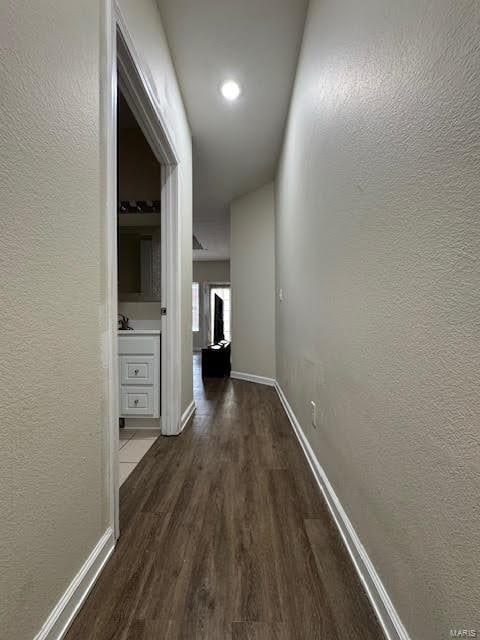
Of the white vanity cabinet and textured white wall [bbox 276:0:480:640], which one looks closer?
textured white wall [bbox 276:0:480:640]

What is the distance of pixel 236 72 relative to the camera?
90.5 inches

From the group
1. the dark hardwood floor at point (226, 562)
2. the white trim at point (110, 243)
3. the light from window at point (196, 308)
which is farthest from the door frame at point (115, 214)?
the light from window at point (196, 308)

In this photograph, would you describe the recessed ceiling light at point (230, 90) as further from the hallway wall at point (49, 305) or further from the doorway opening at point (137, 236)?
the hallway wall at point (49, 305)

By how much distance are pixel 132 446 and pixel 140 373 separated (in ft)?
1.68

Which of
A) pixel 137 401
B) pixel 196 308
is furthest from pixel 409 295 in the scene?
pixel 196 308

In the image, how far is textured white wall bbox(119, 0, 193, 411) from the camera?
1520 mm

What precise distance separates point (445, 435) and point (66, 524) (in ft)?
3.14

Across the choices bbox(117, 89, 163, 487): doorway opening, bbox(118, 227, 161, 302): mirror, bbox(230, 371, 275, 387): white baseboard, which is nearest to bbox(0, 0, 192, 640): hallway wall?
bbox(117, 89, 163, 487): doorway opening

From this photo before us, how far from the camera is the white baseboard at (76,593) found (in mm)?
783

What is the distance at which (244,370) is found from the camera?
4453 millimetres

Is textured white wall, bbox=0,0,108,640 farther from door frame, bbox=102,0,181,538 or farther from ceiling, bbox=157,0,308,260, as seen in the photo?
ceiling, bbox=157,0,308,260

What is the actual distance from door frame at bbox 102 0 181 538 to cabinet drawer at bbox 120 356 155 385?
0.35 ft

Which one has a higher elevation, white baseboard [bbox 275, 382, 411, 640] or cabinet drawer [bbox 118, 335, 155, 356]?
cabinet drawer [bbox 118, 335, 155, 356]

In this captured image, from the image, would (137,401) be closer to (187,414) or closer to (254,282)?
(187,414)
